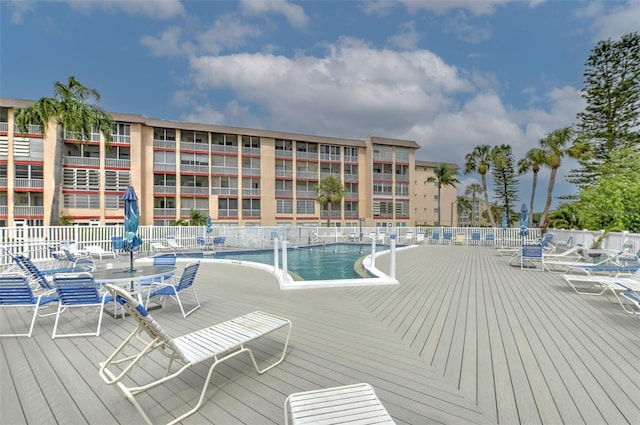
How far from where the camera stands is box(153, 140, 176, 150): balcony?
103ft

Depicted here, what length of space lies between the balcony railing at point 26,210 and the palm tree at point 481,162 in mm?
39864

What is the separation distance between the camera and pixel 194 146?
→ 108 ft

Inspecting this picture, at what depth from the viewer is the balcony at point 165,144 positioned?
31.5m

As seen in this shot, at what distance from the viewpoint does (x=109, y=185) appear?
29125mm

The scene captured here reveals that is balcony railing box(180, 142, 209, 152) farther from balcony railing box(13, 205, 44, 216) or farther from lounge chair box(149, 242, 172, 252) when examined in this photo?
lounge chair box(149, 242, 172, 252)

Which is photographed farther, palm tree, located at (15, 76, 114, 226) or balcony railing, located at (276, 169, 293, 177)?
balcony railing, located at (276, 169, 293, 177)

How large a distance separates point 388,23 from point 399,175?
74.1 feet

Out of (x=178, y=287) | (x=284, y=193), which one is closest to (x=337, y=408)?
(x=178, y=287)

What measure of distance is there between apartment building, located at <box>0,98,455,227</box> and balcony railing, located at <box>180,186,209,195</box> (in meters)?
0.10

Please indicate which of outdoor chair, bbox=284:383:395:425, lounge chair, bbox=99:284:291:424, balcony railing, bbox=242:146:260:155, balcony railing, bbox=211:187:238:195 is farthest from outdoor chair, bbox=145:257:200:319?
balcony railing, bbox=242:146:260:155

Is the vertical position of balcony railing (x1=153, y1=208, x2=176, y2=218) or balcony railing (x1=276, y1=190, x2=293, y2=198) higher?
balcony railing (x1=276, y1=190, x2=293, y2=198)

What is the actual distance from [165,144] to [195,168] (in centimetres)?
361

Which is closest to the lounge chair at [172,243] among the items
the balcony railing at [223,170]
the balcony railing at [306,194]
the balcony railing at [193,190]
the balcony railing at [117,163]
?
the balcony railing at [193,190]

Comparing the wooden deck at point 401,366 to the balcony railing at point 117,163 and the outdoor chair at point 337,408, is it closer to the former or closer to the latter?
the outdoor chair at point 337,408
